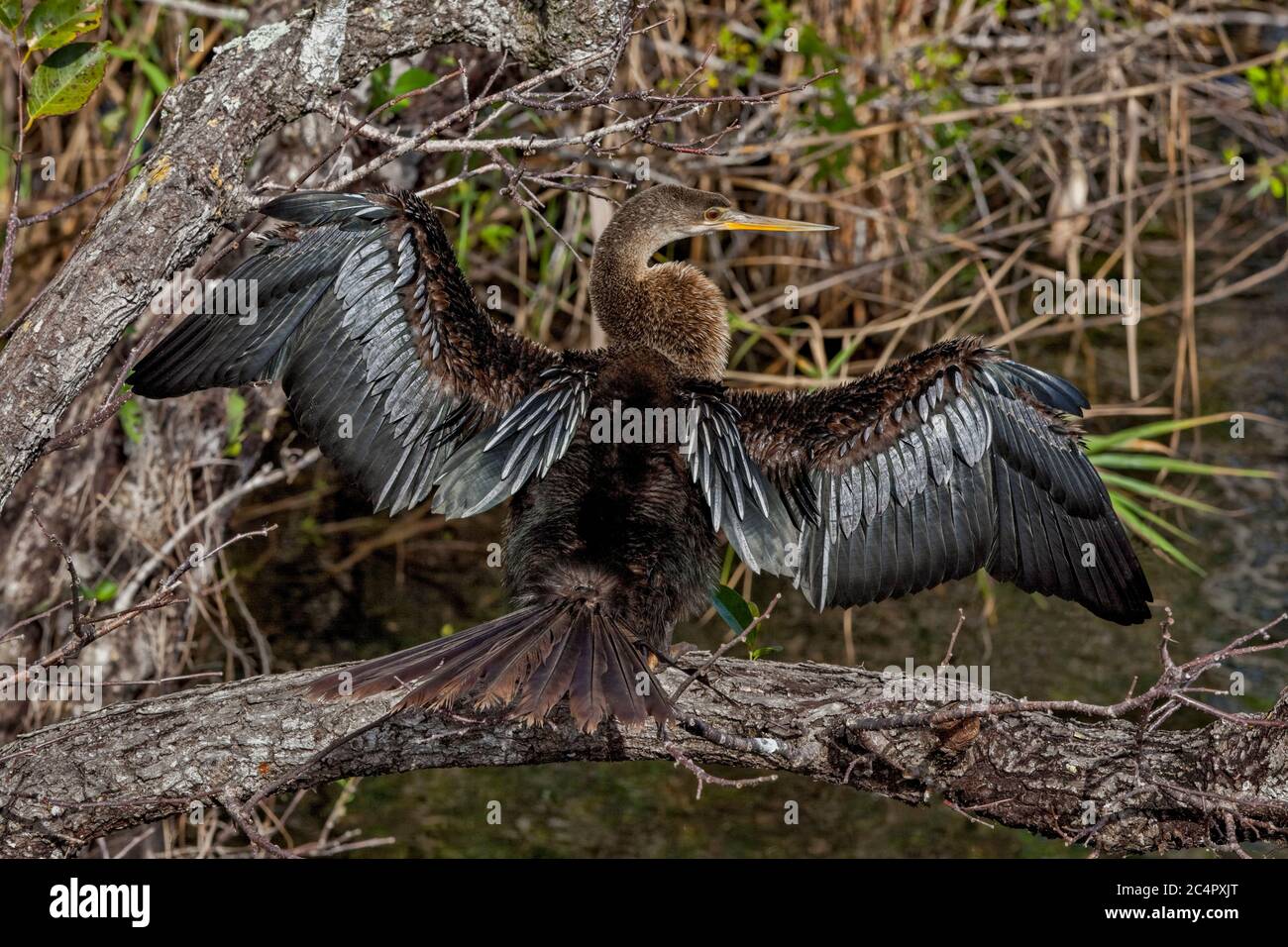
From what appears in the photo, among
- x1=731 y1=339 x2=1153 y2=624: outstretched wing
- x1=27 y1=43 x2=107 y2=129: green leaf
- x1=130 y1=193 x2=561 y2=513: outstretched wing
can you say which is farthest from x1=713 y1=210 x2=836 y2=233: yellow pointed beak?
x1=27 y1=43 x2=107 y2=129: green leaf

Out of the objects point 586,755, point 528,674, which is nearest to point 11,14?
point 528,674

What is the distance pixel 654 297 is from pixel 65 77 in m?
1.49

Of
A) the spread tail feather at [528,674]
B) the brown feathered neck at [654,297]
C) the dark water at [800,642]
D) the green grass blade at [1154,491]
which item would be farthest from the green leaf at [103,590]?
the green grass blade at [1154,491]

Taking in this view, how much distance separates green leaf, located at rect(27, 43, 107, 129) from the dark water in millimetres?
2507

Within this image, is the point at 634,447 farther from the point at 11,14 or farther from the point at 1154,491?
the point at 1154,491

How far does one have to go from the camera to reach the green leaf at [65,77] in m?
2.54

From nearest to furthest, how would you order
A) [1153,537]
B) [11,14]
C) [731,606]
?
[11,14], [731,606], [1153,537]

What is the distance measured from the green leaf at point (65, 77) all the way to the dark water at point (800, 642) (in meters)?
2.51

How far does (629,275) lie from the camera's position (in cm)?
370

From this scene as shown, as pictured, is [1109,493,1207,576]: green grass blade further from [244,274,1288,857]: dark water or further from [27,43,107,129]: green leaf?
[27,43,107,129]: green leaf

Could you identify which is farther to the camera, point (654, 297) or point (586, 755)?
point (654, 297)

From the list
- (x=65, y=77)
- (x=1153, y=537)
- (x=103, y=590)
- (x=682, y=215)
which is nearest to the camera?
(x=65, y=77)

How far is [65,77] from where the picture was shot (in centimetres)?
255

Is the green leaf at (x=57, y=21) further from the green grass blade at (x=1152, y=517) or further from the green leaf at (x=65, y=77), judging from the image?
the green grass blade at (x=1152, y=517)
